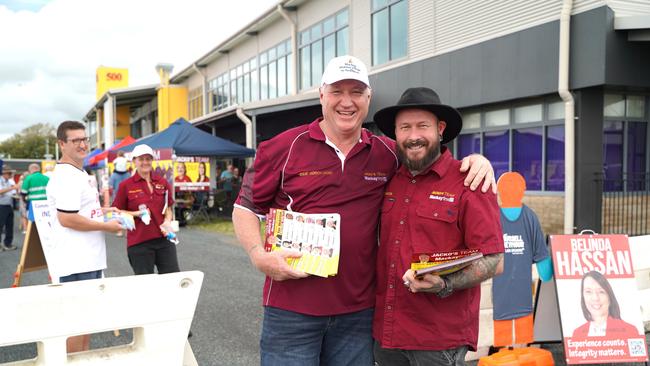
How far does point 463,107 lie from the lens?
12.4 m

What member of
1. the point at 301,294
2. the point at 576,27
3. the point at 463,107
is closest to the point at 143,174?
the point at 301,294

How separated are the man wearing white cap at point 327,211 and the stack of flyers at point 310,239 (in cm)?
5

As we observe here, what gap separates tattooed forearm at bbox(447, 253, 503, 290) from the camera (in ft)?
6.94

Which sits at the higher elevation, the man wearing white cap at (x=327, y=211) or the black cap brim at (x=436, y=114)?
the black cap brim at (x=436, y=114)

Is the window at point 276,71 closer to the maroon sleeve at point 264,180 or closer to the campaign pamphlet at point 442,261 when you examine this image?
the maroon sleeve at point 264,180

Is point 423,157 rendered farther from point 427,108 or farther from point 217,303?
point 217,303

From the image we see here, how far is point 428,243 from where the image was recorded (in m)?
2.22

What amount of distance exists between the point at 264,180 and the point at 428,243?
79cm

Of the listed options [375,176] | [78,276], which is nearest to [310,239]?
[375,176]

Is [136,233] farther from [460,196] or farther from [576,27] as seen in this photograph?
[576,27]

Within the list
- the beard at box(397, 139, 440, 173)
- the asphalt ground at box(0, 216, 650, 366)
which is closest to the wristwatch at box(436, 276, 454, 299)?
the beard at box(397, 139, 440, 173)

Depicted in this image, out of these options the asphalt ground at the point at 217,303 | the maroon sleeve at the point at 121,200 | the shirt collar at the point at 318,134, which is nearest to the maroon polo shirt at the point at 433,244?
the shirt collar at the point at 318,134

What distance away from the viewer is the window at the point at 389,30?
1414 centimetres

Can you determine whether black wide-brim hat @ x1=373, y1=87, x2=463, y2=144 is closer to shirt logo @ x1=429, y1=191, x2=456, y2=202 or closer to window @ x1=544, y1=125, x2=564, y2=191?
shirt logo @ x1=429, y1=191, x2=456, y2=202
